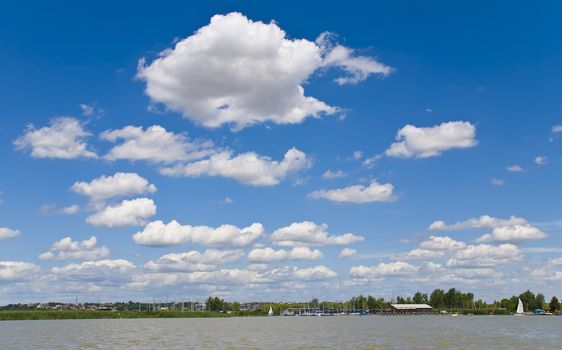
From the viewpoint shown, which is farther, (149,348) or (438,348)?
(149,348)

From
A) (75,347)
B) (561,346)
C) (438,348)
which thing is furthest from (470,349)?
(75,347)

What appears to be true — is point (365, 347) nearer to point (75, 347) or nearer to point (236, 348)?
point (236, 348)

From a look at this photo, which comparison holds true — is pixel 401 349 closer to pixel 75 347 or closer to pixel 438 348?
pixel 438 348

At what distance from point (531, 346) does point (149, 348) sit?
4721 cm

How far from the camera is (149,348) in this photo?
247 feet

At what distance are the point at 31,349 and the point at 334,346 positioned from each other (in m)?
37.6

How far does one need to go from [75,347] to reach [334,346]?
33344mm

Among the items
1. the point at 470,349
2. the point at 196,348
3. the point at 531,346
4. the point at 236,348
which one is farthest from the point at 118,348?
the point at 531,346

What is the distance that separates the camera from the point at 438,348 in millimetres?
70625

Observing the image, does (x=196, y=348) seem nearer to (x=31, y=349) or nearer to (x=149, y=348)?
(x=149, y=348)

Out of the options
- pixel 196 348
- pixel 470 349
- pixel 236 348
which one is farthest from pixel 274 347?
pixel 470 349

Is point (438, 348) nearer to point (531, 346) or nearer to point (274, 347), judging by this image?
point (531, 346)

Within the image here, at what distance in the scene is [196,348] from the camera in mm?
74688

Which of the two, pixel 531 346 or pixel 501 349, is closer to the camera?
pixel 501 349
